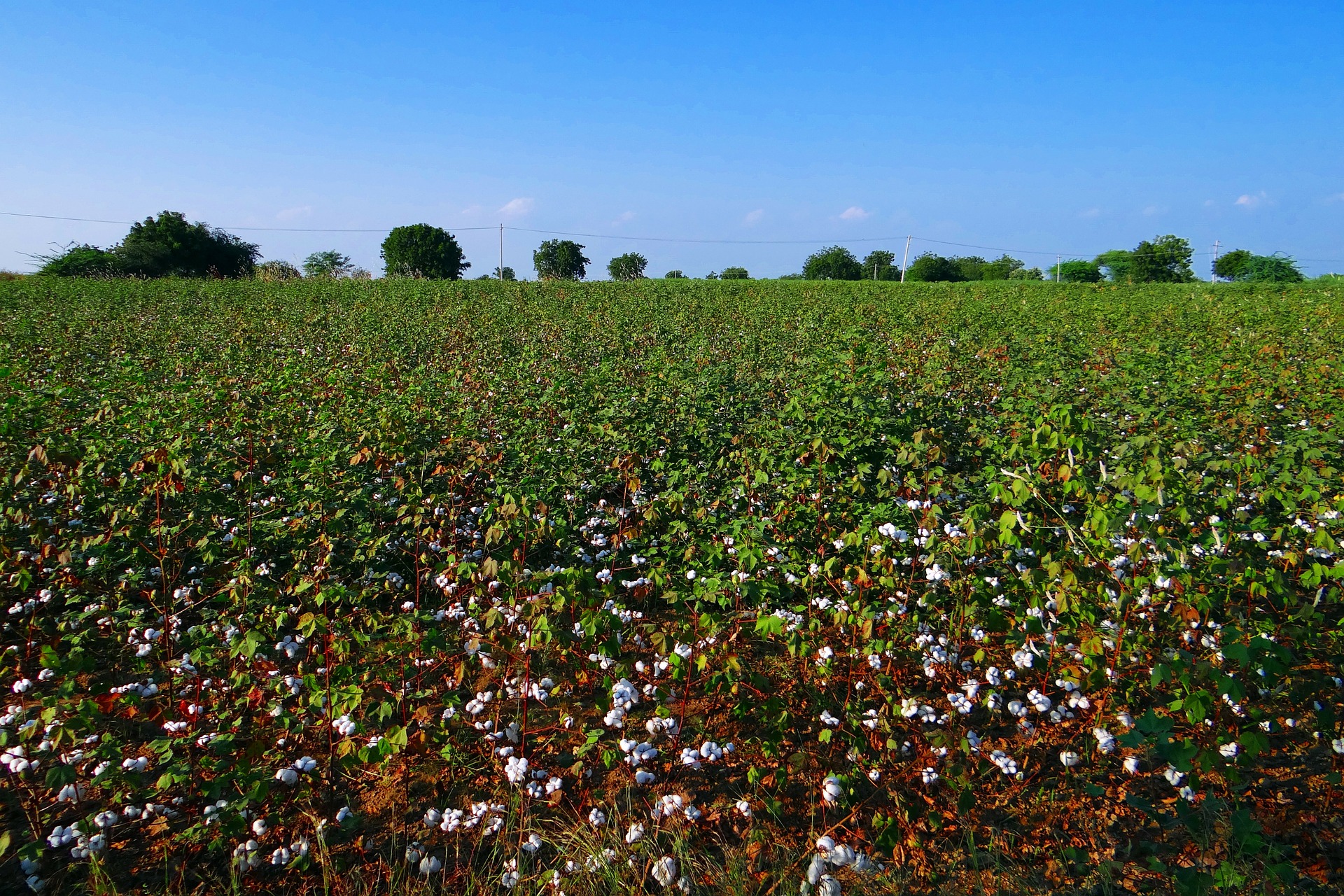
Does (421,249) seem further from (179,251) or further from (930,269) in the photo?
(930,269)

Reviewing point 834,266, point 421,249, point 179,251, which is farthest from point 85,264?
point 834,266

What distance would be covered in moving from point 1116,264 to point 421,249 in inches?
2045

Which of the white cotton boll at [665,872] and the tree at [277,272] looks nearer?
the white cotton boll at [665,872]

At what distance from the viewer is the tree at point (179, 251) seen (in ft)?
114

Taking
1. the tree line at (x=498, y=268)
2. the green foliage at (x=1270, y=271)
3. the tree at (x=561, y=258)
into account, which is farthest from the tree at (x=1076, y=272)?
the tree at (x=561, y=258)

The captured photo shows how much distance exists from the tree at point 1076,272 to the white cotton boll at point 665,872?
52.5 metres

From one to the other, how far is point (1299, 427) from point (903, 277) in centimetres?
5101

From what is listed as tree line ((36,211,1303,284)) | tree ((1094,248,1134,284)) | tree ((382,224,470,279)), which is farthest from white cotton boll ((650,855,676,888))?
tree ((382,224,470,279))

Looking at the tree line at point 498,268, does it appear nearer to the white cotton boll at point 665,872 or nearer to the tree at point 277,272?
the tree at point 277,272

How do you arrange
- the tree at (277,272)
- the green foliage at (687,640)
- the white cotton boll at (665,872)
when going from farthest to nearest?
1. the tree at (277,272)
2. the green foliage at (687,640)
3. the white cotton boll at (665,872)

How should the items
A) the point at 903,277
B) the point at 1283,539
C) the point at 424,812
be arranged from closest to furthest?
the point at 424,812 < the point at 1283,539 < the point at 903,277

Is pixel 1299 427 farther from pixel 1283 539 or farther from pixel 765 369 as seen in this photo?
pixel 765 369

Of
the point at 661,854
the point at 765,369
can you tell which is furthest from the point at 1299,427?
the point at 661,854

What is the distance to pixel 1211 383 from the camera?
20.9 feet
